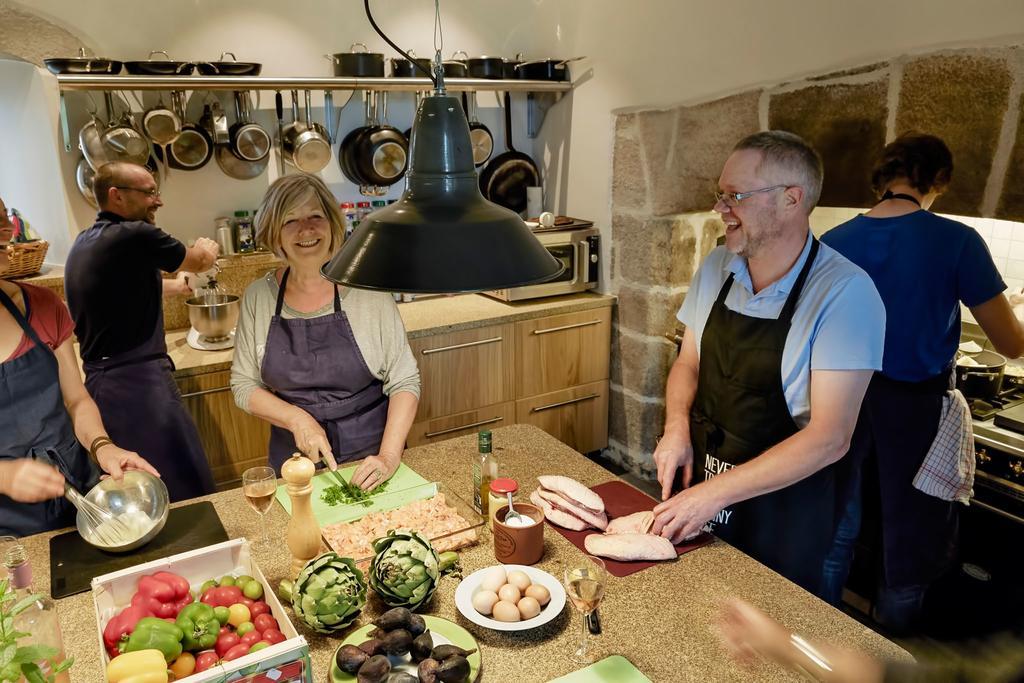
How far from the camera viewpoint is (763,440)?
1.82 metres

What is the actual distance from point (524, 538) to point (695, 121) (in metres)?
2.38

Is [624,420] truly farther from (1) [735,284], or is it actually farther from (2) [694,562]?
(2) [694,562]

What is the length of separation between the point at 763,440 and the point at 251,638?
48.9 inches

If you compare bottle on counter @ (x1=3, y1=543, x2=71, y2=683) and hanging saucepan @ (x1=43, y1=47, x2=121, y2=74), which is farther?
hanging saucepan @ (x1=43, y1=47, x2=121, y2=74)

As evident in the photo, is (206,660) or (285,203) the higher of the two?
(285,203)

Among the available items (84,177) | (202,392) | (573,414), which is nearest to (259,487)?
(202,392)

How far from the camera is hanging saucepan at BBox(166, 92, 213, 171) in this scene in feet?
10.7

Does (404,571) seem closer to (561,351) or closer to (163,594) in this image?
(163,594)

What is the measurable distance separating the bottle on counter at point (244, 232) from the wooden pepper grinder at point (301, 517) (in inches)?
88.7

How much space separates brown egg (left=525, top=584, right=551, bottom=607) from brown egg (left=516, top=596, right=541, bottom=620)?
0.07 feet

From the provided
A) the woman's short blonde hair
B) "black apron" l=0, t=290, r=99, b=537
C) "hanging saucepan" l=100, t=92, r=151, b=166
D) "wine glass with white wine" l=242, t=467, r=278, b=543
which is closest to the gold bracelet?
"black apron" l=0, t=290, r=99, b=537

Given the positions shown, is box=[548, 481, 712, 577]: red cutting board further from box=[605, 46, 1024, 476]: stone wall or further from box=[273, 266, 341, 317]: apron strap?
box=[605, 46, 1024, 476]: stone wall

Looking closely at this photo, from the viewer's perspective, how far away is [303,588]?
4.15 feet

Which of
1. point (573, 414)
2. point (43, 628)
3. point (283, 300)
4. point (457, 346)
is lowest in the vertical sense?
point (573, 414)
